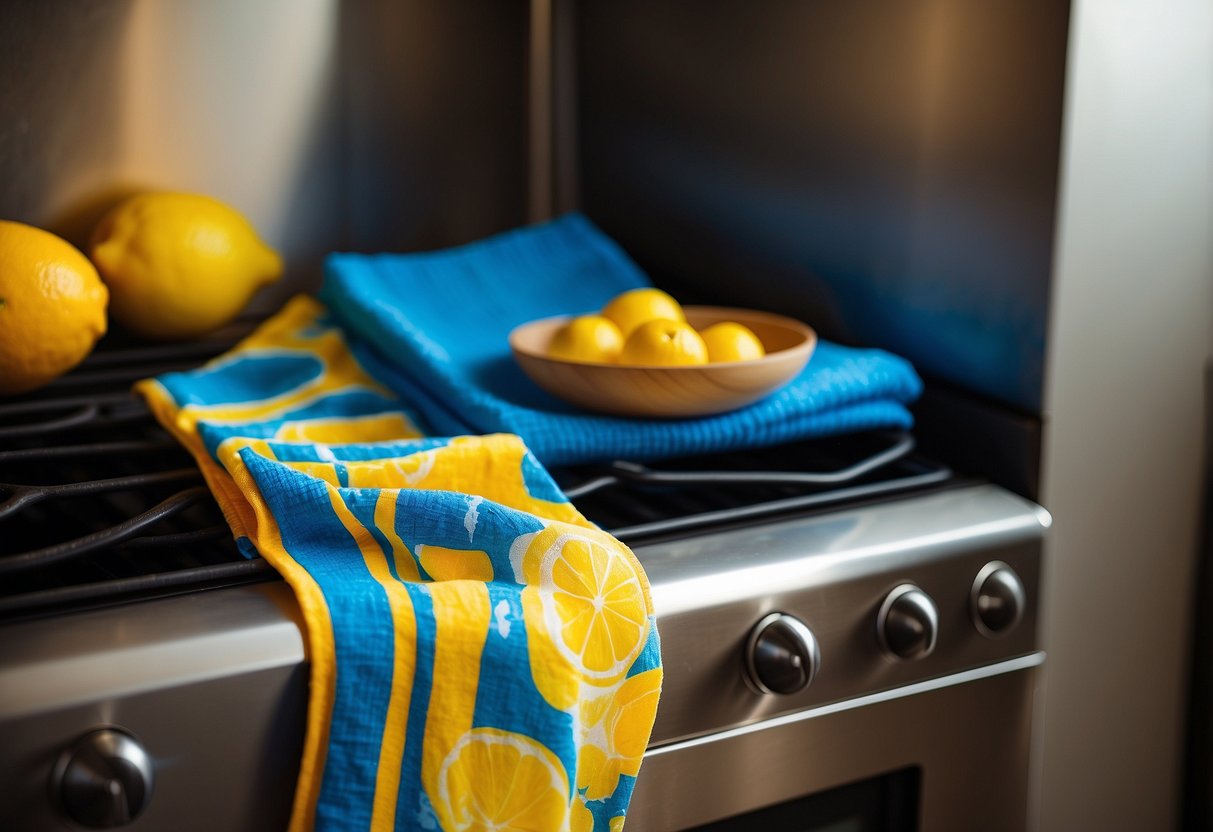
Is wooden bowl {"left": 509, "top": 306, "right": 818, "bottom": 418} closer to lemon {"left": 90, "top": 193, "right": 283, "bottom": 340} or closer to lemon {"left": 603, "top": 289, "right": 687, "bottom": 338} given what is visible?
Answer: lemon {"left": 603, "top": 289, "right": 687, "bottom": 338}

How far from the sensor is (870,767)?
2.27 ft

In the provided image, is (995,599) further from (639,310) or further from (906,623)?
(639,310)

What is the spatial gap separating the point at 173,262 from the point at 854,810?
60cm

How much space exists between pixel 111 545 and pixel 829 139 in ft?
1.81

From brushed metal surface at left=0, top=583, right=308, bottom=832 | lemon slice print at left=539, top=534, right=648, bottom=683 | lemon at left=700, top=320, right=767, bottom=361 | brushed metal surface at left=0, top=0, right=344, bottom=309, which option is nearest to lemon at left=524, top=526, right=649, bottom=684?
lemon slice print at left=539, top=534, right=648, bottom=683

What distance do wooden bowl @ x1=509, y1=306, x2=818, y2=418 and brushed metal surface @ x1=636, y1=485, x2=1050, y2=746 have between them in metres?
Answer: 0.09

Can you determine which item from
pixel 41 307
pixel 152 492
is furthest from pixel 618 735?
pixel 41 307

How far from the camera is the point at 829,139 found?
87cm

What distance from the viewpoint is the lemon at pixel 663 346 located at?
73cm

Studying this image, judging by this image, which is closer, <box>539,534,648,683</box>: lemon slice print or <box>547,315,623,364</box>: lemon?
<box>539,534,648,683</box>: lemon slice print

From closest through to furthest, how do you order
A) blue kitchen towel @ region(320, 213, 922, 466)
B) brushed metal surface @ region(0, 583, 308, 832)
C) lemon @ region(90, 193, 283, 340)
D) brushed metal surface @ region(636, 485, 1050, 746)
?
brushed metal surface @ region(0, 583, 308, 832), brushed metal surface @ region(636, 485, 1050, 746), blue kitchen towel @ region(320, 213, 922, 466), lemon @ region(90, 193, 283, 340)

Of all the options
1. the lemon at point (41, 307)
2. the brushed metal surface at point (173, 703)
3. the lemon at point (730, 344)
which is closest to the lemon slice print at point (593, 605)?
the brushed metal surface at point (173, 703)

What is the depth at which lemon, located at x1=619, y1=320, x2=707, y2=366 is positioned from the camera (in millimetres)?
734

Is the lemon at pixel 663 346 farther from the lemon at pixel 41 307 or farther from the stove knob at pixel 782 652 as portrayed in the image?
the lemon at pixel 41 307
